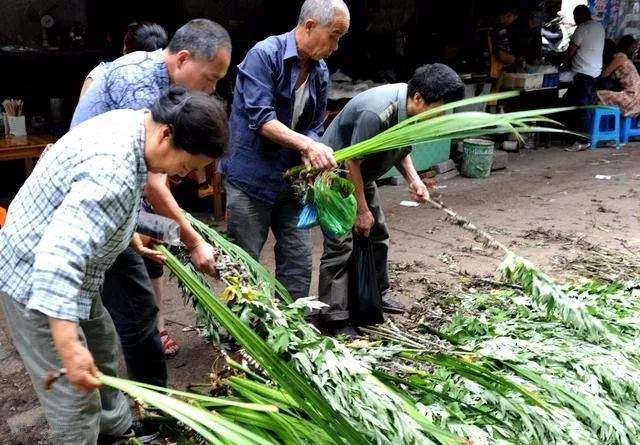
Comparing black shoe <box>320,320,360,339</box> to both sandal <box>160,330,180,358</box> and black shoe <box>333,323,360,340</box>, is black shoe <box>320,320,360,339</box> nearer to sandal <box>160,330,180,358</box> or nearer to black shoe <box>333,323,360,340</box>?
black shoe <box>333,323,360,340</box>

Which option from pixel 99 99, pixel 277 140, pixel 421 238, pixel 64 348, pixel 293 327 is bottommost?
pixel 421 238

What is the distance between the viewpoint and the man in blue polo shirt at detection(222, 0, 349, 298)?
117 inches

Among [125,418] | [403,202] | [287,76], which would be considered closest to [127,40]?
[287,76]

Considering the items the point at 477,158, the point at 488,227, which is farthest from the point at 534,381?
the point at 477,158

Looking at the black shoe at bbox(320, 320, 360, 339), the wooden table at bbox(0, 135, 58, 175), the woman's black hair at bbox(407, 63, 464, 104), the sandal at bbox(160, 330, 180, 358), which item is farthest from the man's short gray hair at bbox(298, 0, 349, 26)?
the wooden table at bbox(0, 135, 58, 175)

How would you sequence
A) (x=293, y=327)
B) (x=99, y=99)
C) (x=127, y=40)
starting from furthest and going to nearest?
1. (x=127, y=40)
2. (x=99, y=99)
3. (x=293, y=327)

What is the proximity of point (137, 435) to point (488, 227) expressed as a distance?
4.05 meters

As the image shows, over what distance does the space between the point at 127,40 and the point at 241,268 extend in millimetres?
1650

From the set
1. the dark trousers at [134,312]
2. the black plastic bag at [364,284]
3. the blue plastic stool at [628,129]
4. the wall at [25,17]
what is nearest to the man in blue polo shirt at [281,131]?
the black plastic bag at [364,284]

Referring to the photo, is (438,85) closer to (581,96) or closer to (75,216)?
(75,216)

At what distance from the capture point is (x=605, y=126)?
30.8 feet

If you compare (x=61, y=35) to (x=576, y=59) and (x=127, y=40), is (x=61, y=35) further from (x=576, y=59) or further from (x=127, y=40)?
(x=576, y=59)

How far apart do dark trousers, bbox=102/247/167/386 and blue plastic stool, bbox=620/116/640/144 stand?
8.53 metres

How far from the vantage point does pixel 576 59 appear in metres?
9.04
